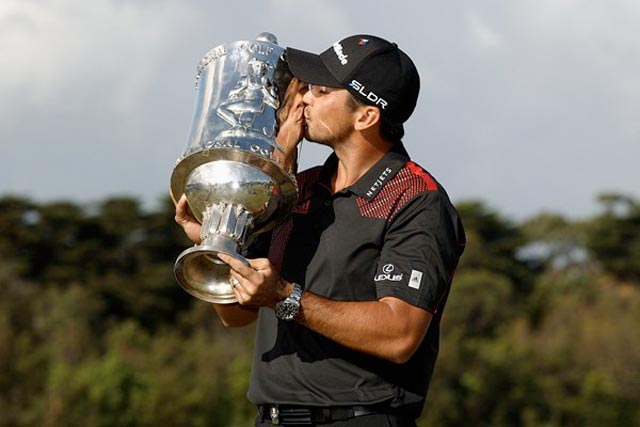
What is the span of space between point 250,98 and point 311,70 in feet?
0.94

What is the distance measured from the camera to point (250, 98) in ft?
15.3

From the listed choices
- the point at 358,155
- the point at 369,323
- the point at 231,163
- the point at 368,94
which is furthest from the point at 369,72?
the point at 369,323

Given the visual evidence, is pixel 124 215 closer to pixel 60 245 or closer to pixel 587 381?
pixel 60 245

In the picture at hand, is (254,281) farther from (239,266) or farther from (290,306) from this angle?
(290,306)

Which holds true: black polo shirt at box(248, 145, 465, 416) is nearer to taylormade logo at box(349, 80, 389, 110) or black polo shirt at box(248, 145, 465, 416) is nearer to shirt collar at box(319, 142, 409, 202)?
shirt collar at box(319, 142, 409, 202)

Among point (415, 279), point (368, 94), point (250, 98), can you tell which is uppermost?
point (368, 94)

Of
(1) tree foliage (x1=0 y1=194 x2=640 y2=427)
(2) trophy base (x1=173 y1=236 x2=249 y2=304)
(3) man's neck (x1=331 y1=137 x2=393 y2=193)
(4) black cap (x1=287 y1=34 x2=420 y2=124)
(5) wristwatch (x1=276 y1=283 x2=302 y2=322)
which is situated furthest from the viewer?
(1) tree foliage (x1=0 y1=194 x2=640 y2=427)

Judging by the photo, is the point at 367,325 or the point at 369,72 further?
the point at 369,72

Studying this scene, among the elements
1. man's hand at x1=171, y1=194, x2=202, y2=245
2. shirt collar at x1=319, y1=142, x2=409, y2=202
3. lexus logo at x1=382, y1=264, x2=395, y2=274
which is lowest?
lexus logo at x1=382, y1=264, x2=395, y2=274

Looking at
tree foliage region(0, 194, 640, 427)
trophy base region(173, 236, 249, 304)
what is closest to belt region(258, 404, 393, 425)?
trophy base region(173, 236, 249, 304)

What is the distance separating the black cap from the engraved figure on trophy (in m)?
0.14

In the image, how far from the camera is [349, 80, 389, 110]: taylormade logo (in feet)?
15.5

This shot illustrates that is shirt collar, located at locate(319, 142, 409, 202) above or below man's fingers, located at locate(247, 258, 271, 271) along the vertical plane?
above

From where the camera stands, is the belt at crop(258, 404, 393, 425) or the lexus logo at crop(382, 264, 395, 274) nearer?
the lexus logo at crop(382, 264, 395, 274)
